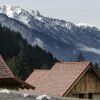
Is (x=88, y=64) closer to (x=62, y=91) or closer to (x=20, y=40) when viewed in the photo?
(x=62, y=91)

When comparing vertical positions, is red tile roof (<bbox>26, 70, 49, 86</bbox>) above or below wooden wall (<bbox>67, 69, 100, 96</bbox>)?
below

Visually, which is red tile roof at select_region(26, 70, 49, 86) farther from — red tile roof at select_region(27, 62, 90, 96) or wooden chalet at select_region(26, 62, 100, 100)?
wooden chalet at select_region(26, 62, 100, 100)

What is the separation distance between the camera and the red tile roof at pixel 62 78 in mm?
38625

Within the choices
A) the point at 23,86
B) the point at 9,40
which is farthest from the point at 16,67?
the point at 23,86

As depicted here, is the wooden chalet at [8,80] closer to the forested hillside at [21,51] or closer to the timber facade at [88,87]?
the timber facade at [88,87]

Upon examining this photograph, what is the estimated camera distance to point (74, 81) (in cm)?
3903

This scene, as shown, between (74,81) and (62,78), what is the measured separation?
4.31 ft

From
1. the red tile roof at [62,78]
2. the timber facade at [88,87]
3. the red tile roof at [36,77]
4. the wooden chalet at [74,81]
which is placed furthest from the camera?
the red tile roof at [36,77]

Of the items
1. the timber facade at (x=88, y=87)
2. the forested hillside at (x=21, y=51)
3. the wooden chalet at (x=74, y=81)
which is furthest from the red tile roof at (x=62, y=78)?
the forested hillside at (x=21, y=51)

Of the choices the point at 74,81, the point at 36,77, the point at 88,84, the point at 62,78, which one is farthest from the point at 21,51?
the point at 74,81

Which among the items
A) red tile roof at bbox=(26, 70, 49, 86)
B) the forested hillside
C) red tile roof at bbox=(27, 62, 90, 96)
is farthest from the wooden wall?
the forested hillside

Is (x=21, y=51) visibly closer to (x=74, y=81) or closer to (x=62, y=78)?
(x=62, y=78)

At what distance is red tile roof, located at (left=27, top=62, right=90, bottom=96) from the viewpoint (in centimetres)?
3862

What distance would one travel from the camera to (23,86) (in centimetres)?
2820
